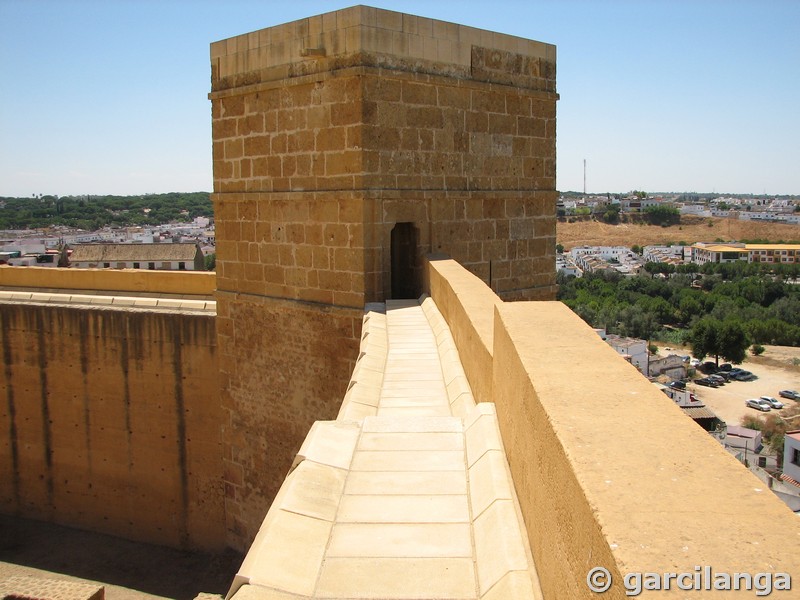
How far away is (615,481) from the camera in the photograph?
150cm

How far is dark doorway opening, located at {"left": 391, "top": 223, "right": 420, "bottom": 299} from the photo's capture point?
7.59 meters

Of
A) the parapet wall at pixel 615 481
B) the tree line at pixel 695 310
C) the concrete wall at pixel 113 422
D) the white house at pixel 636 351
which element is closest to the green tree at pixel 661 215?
the tree line at pixel 695 310

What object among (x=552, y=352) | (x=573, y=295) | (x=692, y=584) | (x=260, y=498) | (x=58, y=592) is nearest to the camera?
(x=692, y=584)

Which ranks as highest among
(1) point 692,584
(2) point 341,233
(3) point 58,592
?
(2) point 341,233

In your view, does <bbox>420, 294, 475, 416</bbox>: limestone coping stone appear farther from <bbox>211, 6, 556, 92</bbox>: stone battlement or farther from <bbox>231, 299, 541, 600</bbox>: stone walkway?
<bbox>211, 6, 556, 92</bbox>: stone battlement

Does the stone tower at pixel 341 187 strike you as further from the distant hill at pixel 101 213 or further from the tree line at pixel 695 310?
the distant hill at pixel 101 213

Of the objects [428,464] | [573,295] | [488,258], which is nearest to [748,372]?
[573,295]

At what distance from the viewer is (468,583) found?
2.17m

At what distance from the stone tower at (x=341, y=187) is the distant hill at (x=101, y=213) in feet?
298

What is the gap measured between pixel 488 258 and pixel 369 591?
20.2ft

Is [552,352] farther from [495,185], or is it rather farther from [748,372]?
[748,372]

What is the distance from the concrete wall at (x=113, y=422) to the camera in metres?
8.98

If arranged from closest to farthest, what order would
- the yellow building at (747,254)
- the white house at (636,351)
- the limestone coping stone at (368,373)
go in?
the limestone coping stone at (368,373) → the white house at (636,351) → the yellow building at (747,254)

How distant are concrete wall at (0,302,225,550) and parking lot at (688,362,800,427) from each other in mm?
35026
